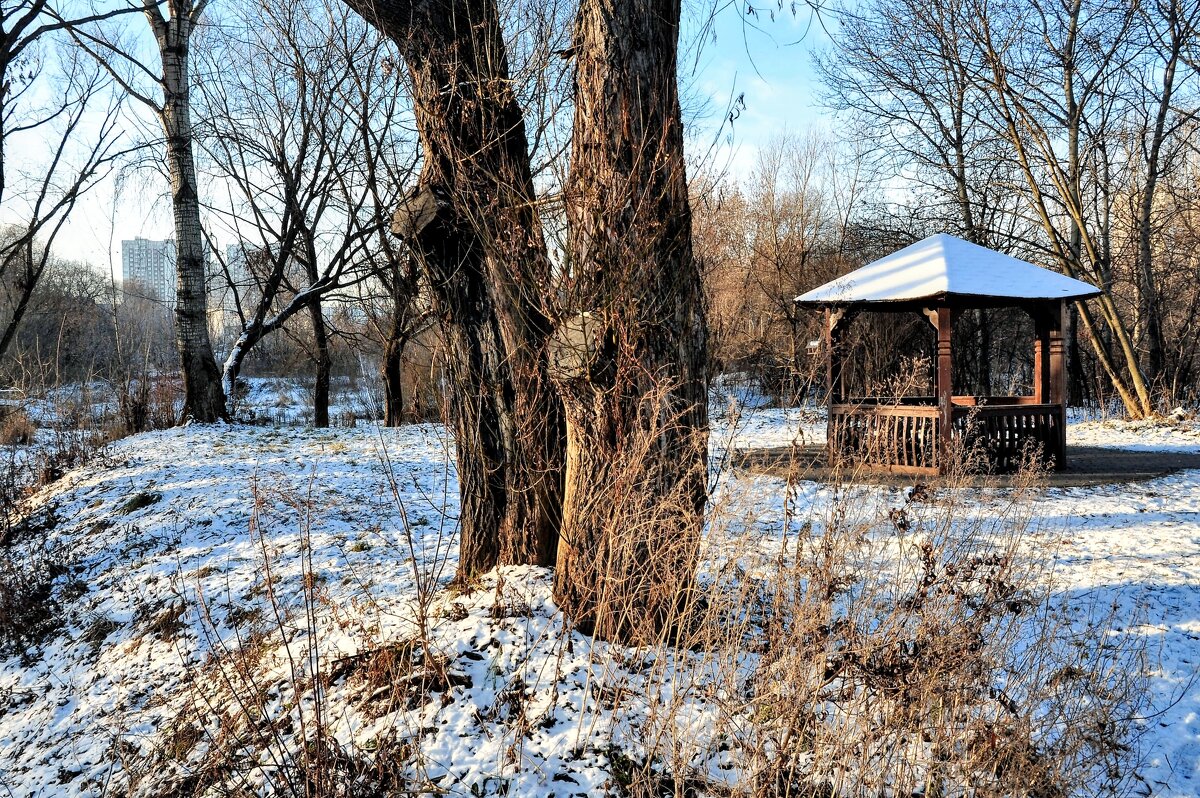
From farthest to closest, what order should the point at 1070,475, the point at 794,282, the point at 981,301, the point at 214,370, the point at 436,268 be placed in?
1. the point at 794,282
2. the point at 214,370
3. the point at 981,301
4. the point at 1070,475
5. the point at 436,268

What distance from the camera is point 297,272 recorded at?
1659 cm

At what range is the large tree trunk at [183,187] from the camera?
9.55 metres

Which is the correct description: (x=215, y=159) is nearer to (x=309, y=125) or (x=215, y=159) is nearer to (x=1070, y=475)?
(x=309, y=125)

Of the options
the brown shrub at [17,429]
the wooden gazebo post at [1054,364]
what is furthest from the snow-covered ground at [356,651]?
the brown shrub at [17,429]

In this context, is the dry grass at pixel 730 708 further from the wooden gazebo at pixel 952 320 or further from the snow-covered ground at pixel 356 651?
the wooden gazebo at pixel 952 320

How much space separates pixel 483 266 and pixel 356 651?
2044 mm

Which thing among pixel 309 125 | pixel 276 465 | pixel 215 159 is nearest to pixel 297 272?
pixel 215 159

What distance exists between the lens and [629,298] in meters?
3.07

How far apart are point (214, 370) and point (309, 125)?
4.70m

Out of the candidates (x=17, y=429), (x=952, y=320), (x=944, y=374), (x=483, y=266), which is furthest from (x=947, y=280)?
(x=17, y=429)

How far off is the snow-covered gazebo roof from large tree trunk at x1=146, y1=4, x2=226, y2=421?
8825 millimetres

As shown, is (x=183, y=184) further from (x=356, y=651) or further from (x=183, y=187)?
(x=356, y=651)

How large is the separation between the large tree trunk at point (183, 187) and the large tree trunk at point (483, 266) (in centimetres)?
725

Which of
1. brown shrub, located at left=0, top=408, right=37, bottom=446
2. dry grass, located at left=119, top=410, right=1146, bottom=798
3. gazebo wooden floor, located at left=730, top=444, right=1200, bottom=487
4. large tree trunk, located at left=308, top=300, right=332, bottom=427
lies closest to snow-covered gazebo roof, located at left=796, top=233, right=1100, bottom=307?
gazebo wooden floor, located at left=730, top=444, right=1200, bottom=487
